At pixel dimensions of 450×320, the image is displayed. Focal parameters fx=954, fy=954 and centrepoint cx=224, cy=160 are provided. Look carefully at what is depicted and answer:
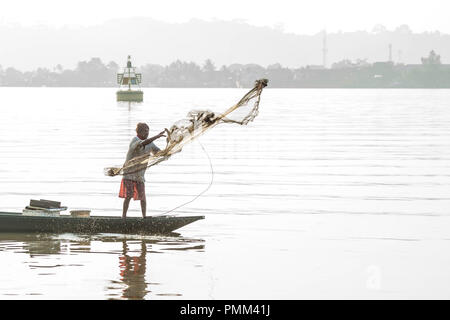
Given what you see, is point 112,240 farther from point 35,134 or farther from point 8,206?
point 35,134

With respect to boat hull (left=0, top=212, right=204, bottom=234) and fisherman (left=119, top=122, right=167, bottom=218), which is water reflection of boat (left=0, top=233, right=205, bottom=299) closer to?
boat hull (left=0, top=212, right=204, bottom=234)

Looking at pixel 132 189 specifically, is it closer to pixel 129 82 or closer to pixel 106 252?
pixel 106 252

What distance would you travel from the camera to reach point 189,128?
19906mm

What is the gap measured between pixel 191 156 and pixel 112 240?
2959cm

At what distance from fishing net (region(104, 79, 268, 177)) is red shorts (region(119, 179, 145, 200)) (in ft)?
0.86

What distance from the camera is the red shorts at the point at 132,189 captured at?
2030 cm

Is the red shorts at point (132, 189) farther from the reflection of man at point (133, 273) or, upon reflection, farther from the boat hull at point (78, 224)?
the reflection of man at point (133, 273)

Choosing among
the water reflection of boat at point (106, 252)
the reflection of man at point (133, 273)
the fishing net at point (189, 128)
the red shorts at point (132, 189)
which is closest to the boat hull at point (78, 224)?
the water reflection of boat at point (106, 252)

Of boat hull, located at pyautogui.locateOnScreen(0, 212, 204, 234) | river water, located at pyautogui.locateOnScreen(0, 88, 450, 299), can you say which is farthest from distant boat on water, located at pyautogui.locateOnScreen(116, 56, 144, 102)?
boat hull, located at pyautogui.locateOnScreen(0, 212, 204, 234)

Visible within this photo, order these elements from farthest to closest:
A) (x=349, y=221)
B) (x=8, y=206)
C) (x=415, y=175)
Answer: (x=415, y=175) < (x=8, y=206) < (x=349, y=221)

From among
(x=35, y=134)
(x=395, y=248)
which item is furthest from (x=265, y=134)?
(x=395, y=248)

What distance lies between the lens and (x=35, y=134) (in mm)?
72375

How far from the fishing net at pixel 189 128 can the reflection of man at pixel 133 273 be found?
1774 mm
